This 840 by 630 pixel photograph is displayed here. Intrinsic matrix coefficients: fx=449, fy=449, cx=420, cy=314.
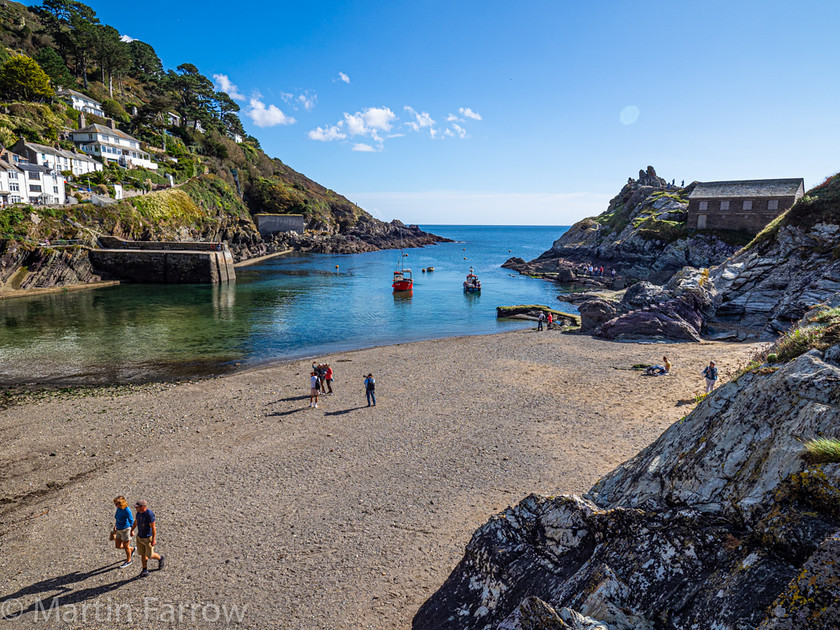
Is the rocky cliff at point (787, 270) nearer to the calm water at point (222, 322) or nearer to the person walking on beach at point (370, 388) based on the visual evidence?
the calm water at point (222, 322)

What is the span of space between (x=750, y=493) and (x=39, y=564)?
14344 mm

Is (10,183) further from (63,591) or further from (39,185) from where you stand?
(63,591)

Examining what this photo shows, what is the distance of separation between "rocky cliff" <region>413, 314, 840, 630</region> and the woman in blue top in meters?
6.94

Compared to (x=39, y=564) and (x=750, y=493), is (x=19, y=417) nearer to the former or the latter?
(x=39, y=564)

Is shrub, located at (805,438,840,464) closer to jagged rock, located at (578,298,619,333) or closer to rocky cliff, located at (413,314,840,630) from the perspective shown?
rocky cliff, located at (413,314,840,630)

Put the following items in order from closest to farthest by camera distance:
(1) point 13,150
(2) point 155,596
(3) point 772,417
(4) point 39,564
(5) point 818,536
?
(5) point 818,536 → (3) point 772,417 → (2) point 155,596 → (4) point 39,564 → (1) point 13,150

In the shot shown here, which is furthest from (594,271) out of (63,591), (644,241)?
(63,591)

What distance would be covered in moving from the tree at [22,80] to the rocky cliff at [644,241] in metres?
96.5

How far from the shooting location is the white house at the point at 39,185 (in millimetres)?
60009

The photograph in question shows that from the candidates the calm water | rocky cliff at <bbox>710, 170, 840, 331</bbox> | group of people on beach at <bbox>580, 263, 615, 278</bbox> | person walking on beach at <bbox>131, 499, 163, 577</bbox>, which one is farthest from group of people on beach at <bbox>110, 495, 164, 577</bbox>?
Result: group of people on beach at <bbox>580, 263, 615, 278</bbox>

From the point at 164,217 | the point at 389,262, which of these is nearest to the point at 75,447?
the point at 164,217

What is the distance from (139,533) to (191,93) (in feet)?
475

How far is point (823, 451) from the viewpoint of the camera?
4.92m

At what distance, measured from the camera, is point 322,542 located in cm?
1114
